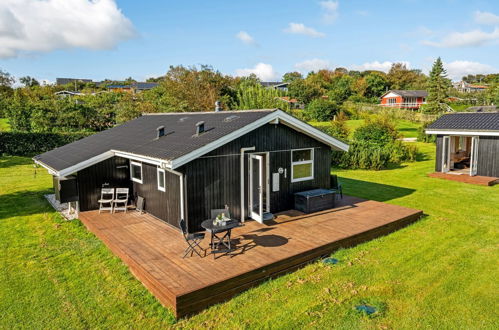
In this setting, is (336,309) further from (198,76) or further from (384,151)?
(198,76)

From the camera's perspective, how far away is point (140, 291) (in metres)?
6.50

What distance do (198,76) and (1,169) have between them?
18244 millimetres

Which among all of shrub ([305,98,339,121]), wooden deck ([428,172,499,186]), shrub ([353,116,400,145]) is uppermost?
shrub ([305,98,339,121])

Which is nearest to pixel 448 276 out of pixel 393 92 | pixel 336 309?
pixel 336 309

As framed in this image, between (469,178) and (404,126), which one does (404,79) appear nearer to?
(404,126)

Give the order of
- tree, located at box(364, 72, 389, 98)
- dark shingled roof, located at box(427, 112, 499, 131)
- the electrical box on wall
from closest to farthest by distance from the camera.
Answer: the electrical box on wall, dark shingled roof, located at box(427, 112, 499, 131), tree, located at box(364, 72, 389, 98)

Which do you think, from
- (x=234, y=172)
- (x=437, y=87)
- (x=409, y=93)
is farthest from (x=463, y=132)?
(x=409, y=93)

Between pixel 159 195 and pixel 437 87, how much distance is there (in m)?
49.7

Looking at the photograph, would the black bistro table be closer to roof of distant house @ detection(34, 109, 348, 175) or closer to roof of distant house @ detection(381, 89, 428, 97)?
roof of distant house @ detection(34, 109, 348, 175)

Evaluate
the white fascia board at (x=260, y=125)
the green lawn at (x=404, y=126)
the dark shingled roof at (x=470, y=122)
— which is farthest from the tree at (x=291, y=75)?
the white fascia board at (x=260, y=125)

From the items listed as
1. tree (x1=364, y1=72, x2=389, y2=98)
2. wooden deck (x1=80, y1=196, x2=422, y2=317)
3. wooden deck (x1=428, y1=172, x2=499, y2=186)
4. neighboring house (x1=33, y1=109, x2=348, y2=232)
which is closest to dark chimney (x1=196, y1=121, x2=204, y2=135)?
neighboring house (x1=33, y1=109, x2=348, y2=232)

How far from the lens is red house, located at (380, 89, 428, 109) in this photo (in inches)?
2368

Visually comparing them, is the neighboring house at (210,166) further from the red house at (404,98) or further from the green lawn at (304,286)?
the red house at (404,98)

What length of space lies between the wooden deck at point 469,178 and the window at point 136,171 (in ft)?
45.7
